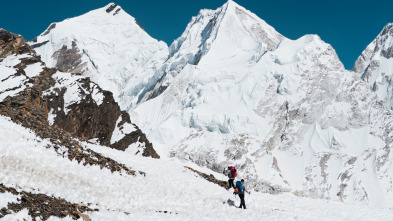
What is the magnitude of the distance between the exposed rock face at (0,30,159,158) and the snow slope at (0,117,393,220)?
70.2 ft

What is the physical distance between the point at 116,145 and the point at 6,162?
50.9 meters

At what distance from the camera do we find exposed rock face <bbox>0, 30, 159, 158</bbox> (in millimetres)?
48122

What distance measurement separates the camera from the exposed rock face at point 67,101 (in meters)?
48.1

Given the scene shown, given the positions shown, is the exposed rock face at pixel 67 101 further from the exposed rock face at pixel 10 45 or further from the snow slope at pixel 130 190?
the snow slope at pixel 130 190

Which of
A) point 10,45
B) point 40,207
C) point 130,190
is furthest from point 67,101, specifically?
point 40,207

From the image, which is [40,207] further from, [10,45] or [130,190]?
[10,45]

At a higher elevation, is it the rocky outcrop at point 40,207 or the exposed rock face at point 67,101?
the exposed rock face at point 67,101

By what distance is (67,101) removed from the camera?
6116 centimetres

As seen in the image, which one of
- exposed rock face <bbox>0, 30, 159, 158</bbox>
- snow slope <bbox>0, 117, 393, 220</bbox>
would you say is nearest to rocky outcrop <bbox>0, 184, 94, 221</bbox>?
snow slope <bbox>0, 117, 393, 220</bbox>

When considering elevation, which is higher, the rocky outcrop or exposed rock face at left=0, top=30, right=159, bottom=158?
exposed rock face at left=0, top=30, right=159, bottom=158

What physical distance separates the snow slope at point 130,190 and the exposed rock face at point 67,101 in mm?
21386

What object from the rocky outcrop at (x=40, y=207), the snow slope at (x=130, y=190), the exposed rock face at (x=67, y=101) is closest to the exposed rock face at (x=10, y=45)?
the exposed rock face at (x=67, y=101)

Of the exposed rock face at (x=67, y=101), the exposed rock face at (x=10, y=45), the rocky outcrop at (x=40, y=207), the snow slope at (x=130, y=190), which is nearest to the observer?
the rocky outcrop at (x=40, y=207)

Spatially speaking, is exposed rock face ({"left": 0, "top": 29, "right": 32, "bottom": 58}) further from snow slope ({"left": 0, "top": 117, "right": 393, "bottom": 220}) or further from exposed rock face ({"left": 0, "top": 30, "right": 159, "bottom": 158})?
snow slope ({"left": 0, "top": 117, "right": 393, "bottom": 220})
